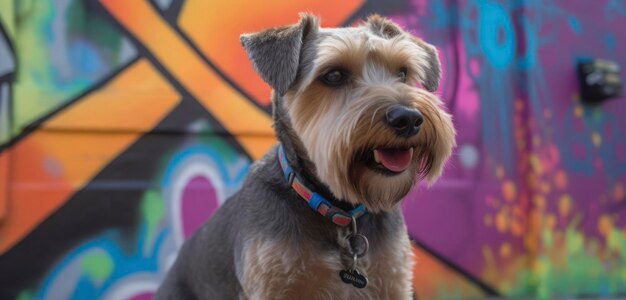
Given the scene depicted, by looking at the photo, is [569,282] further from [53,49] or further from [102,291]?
[53,49]

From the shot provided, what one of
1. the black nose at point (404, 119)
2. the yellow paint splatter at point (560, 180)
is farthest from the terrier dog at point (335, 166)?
the yellow paint splatter at point (560, 180)

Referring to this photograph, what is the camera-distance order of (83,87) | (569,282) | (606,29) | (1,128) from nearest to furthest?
1. (1,128)
2. (83,87)
3. (569,282)
4. (606,29)

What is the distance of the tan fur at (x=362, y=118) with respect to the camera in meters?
→ 1.90

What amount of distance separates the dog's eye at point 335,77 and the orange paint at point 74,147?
2.22 metres

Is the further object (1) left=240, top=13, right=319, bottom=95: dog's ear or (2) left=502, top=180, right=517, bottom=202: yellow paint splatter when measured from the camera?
(2) left=502, top=180, right=517, bottom=202: yellow paint splatter

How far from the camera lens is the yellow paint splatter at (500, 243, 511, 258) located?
4672 millimetres

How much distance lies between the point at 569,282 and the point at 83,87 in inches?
164

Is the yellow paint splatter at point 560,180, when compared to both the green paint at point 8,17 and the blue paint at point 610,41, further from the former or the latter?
the green paint at point 8,17

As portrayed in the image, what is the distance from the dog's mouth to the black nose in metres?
0.10

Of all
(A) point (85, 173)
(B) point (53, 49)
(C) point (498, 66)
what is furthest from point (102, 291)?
(C) point (498, 66)

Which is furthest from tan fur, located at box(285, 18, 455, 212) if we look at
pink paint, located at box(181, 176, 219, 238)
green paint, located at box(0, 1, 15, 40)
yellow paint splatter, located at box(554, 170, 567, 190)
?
yellow paint splatter, located at box(554, 170, 567, 190)

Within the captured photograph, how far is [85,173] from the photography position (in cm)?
382

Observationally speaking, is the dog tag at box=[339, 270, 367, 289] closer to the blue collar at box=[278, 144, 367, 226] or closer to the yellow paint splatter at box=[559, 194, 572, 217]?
the blue collar at box=[278, 144, 367, 226]

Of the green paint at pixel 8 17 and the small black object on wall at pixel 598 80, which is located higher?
the green paint at pixel 8 17
